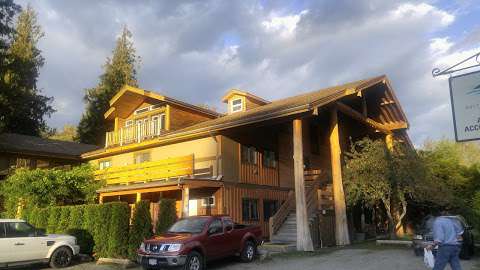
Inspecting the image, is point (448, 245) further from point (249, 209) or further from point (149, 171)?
point (149, 171)

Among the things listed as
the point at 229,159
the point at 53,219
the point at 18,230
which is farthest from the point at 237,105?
the point at 18,230

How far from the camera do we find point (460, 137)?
7.30 m

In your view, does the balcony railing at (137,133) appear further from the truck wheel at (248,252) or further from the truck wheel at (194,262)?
the truck wheel at (194,262)

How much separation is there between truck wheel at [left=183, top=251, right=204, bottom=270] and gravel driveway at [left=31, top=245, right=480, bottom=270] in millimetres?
1397

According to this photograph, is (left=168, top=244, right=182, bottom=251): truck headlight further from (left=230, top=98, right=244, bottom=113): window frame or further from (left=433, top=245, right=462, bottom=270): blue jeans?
(left=230, top=98, right=244, bottom=113): window frame

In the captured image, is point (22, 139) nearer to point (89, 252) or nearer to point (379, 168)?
point (89, 252)

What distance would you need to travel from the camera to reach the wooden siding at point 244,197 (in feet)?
73.0

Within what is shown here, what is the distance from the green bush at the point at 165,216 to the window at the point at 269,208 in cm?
777

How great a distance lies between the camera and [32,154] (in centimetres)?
3144

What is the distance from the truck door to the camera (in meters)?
14.6

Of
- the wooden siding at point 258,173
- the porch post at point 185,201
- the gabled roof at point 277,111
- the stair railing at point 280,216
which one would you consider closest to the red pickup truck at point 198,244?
the porch post at point 185,201

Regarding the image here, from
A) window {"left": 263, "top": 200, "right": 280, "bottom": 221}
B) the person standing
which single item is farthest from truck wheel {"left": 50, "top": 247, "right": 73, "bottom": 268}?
the person standing

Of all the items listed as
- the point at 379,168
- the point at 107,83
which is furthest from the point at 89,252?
the point at 107,83

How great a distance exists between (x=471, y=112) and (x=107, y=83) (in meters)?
52.0
